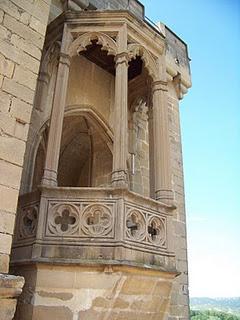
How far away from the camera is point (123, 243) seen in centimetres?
358

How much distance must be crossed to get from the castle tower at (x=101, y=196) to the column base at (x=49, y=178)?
1 cm

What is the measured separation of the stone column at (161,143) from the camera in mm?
4520

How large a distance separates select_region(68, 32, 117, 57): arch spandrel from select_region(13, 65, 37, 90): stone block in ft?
6.65

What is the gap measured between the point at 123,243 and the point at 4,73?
201cm

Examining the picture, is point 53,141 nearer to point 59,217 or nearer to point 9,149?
point 59,217

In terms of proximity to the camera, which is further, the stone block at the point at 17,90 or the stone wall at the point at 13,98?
the stone block at the point at 17,90

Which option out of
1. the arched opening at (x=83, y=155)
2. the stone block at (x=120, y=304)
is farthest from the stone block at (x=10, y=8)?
the arched opening at (x=83, y=155)

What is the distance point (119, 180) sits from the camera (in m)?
3.93

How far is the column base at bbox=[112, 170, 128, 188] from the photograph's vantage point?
152 inches

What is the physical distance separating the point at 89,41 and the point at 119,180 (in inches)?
90.8

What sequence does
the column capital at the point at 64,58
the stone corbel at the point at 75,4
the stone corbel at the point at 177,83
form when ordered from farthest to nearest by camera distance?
1. the stone corbel at the point at 177,83
2. the stone corbel at the point at 75,4
3. the column capital at the point at 64,58

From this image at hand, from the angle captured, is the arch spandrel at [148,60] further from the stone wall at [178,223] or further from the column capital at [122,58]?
the stone wall at [178,223]

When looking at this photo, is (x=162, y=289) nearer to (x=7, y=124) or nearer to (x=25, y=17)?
(x=7, y=124)

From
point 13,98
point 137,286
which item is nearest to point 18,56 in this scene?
point 13,98
